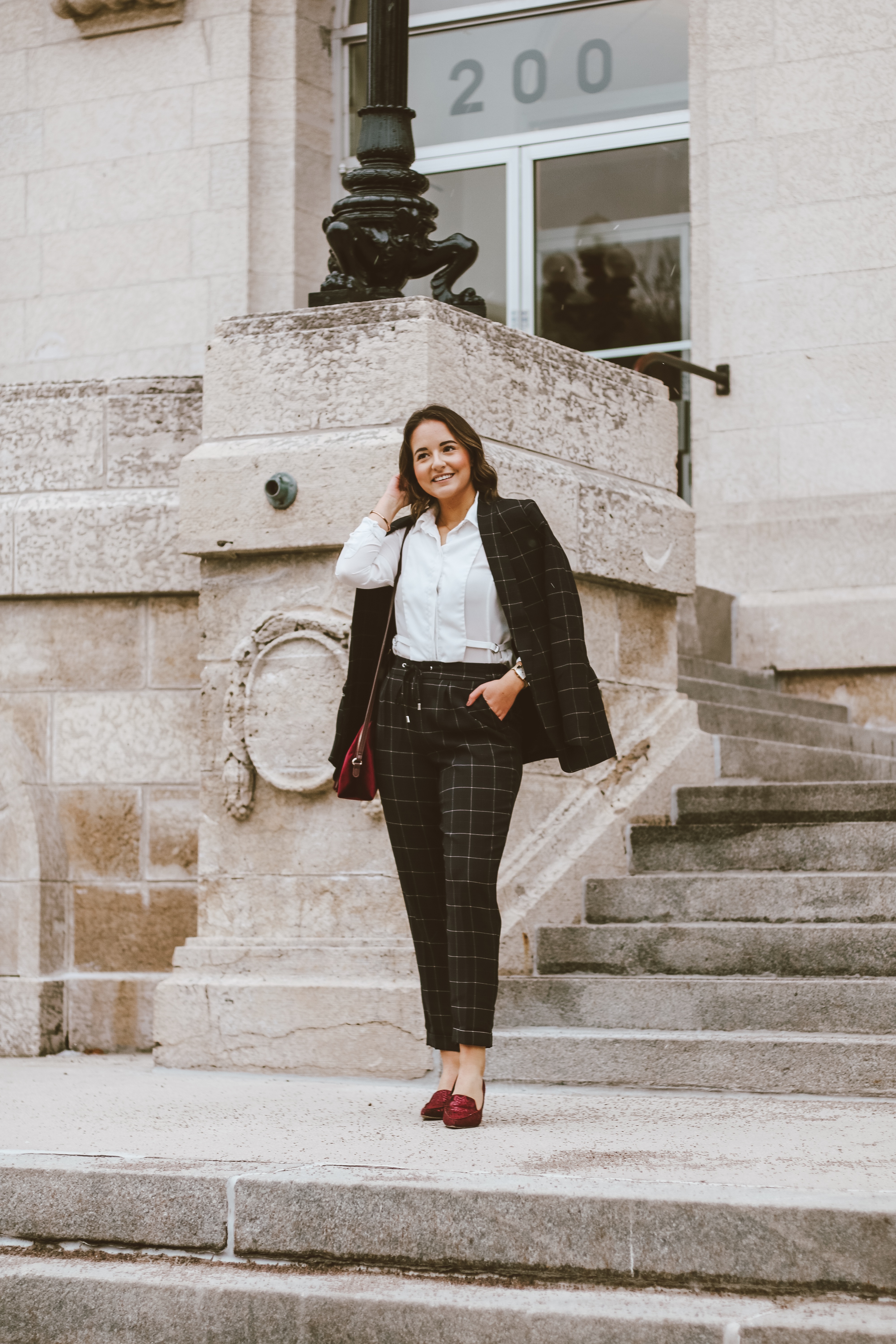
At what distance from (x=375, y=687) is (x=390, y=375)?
1.50 meters

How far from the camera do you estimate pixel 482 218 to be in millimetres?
10844

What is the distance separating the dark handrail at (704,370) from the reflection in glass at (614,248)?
119cm

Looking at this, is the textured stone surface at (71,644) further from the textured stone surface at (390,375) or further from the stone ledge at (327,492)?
the textured stone surface at (390,375)

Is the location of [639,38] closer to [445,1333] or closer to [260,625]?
[260,625]

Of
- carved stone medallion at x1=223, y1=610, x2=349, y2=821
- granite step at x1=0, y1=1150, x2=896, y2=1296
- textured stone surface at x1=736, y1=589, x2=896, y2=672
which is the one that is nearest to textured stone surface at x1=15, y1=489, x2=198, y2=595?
carved stone medallion at x1=223, y1=610, x2=349, y2=821

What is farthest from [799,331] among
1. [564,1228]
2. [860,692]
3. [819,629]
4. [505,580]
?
[564,1228]

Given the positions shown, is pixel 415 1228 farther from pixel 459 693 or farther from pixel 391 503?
pixel 391 503

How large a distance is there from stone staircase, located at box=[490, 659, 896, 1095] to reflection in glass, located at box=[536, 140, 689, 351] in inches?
194

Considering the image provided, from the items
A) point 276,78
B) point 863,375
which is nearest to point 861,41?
point 863,375

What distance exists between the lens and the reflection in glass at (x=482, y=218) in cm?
1077

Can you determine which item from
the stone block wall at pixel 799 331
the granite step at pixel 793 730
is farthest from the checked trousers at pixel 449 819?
the stone block wall at pixel 799 331

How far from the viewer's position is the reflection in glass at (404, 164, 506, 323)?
10.8 metres

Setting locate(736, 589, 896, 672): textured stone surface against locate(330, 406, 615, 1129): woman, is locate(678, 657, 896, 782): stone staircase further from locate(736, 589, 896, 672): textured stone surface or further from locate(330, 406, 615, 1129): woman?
locate(330, 406, 615, 1129): woman

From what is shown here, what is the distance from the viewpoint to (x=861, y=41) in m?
8.79
